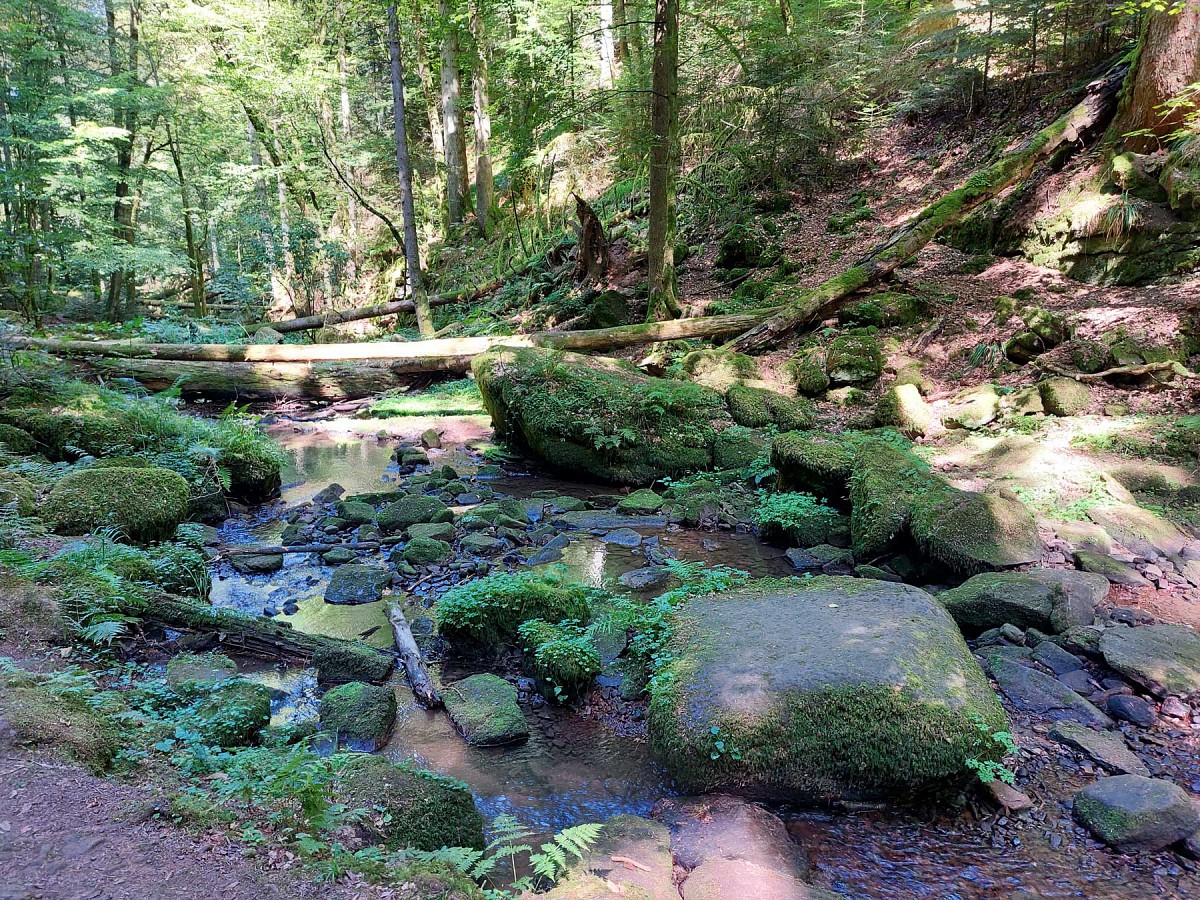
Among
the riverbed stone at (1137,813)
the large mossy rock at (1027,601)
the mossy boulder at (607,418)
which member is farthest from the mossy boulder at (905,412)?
the riverbed stone at (1137,813)

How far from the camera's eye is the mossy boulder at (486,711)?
4.20 meters

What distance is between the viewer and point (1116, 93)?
10758 mm

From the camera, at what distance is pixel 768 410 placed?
9.94 meters

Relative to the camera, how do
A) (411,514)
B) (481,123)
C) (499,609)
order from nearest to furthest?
(499,609)
(411,514)
(481,123)

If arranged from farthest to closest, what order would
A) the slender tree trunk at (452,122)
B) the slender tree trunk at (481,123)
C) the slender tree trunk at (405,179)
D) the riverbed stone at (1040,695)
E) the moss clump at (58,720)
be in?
1. the slender tree trunk at (481,123)
2. the slender tree trunk at (452,122)
3. the slender tree trunk at (405,179)
4. the riverbed stone at (1040,695)
5. the moss clump at (58,720)

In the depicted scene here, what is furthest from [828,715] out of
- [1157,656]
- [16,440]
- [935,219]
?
[935,219]

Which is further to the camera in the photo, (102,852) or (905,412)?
(905,412)

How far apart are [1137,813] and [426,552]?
574 centimetres

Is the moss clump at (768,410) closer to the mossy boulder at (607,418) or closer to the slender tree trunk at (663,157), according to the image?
the mossy boulder at (607,418)

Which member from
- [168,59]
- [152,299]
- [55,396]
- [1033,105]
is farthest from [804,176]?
[152,299]

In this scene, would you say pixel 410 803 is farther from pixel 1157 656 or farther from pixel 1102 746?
pixel 1157 656

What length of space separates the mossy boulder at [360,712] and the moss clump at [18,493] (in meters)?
3.41

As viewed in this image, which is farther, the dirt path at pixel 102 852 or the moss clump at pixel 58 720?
the moss clump at pixel 58 720

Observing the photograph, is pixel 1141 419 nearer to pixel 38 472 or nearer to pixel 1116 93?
pixel 1116 93
